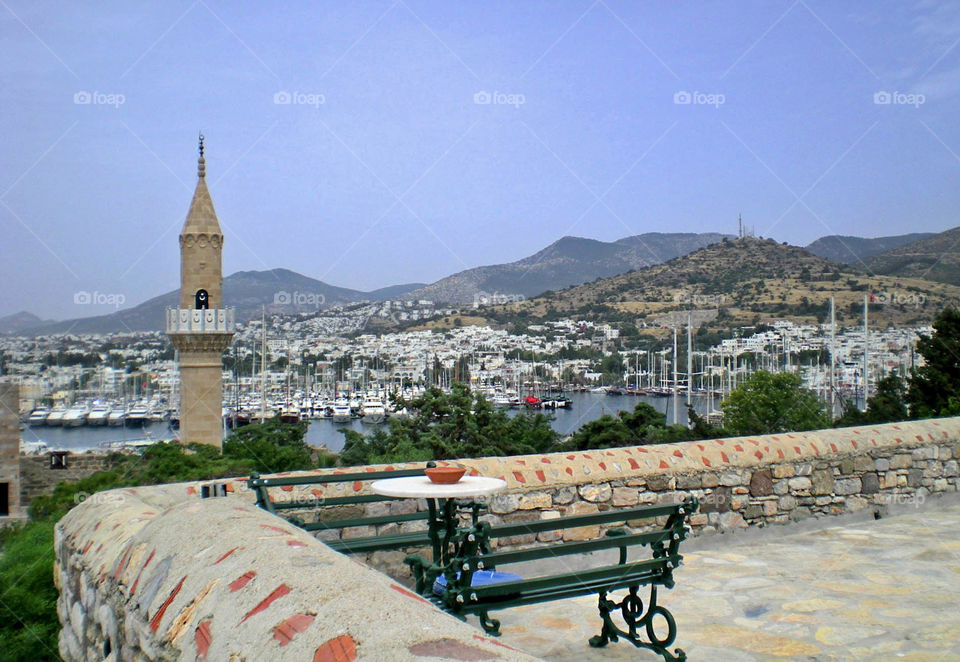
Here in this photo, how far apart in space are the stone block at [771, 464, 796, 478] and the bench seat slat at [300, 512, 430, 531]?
9.75 feet

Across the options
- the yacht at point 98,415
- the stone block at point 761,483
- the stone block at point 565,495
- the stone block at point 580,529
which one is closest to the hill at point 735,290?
the yacht at point 98,415

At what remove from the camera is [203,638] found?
2346 mm


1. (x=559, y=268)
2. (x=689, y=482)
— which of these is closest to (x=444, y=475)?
(x=689, y=482)

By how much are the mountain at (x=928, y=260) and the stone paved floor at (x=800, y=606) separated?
60.1 metres

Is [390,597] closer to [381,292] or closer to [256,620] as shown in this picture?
[256,620]

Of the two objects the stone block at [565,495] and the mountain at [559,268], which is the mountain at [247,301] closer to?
the mountain at [559,268]

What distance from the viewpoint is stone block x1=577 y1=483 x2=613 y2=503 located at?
619 cm

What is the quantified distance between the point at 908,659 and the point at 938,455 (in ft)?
15.5

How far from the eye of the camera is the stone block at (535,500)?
599 centimetres

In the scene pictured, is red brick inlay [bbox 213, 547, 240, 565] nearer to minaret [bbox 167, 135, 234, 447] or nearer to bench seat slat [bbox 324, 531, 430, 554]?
bench seat slat [bbox 324, 531, 430, 554]

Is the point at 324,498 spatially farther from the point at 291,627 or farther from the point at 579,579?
the point at 291,627

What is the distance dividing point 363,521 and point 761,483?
134 inches

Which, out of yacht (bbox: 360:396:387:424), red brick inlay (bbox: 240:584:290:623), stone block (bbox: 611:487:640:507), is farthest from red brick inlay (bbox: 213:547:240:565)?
yacht (bbox: 360:396:387:424)

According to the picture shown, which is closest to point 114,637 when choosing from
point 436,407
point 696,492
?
A: point 696,492
